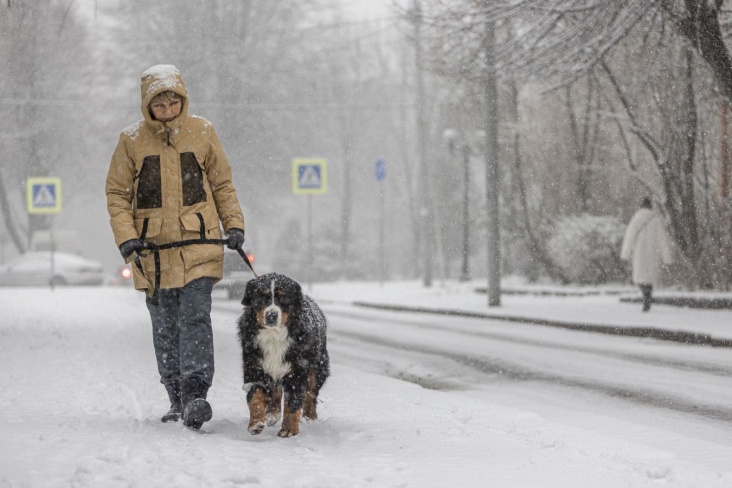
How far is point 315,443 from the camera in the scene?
5.60 m

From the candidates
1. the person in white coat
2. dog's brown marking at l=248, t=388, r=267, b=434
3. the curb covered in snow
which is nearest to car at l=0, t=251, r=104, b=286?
the curb covered in snow

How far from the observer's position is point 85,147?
41.3 metres

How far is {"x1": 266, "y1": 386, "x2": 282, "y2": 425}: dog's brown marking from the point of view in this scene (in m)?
6.02

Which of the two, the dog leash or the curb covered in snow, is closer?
the dog leash

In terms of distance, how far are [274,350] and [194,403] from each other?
0.57 m

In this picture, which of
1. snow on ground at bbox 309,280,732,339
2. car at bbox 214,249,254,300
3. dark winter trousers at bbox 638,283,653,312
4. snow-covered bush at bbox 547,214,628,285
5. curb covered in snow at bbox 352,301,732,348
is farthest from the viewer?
car at bbox 214,249,254,300

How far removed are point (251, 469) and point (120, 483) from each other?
1.99 feet

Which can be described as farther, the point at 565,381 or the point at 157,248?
the point at 565,381

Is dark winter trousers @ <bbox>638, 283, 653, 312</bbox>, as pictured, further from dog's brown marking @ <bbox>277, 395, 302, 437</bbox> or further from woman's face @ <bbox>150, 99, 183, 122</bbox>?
woman's face @ <bbox>150, 99, 183, 122</bbox>

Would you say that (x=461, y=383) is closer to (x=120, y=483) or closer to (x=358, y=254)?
(x=120, y=483)

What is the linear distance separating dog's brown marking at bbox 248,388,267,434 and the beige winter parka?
2.55ft

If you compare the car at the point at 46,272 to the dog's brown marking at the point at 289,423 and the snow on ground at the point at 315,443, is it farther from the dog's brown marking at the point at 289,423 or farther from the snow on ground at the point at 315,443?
the dog's brown marking at the point at 289,423

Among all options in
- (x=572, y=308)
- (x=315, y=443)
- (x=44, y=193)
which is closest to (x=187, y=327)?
(x=315, y=443)

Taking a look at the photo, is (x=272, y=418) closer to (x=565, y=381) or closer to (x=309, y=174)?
(x=565, y=381)
